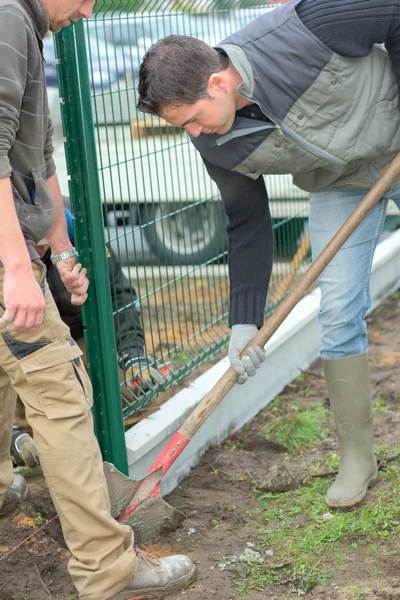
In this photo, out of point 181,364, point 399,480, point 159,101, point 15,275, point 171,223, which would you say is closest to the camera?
point 15,275

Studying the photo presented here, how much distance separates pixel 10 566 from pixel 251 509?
98cm

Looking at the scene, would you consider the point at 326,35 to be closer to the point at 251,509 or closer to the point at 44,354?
the point at 44,354

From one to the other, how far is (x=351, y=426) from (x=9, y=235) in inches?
66.0

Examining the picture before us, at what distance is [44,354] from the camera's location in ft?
7.94

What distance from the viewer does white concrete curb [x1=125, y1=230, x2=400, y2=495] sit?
345 cm

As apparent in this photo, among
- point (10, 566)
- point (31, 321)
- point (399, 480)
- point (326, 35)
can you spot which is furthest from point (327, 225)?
point (10, 566)

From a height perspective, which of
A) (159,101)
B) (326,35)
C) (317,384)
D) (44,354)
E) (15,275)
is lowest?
(317,384)

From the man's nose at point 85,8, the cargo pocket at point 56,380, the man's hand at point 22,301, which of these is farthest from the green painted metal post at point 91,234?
the man's hand at point 22,301

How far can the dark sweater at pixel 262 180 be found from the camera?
2.62m

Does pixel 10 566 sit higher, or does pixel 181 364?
pixel 181 364

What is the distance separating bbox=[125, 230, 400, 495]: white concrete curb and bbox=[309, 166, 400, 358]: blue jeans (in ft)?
2.79

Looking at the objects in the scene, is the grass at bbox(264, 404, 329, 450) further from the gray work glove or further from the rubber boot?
the gray work glove

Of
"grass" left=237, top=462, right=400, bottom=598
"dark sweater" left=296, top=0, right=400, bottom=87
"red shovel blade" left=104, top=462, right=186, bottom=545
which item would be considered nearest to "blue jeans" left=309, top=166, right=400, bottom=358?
"dark sweater" left=296, top=0, right=400, bottom=87

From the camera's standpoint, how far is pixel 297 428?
403 centimetres
